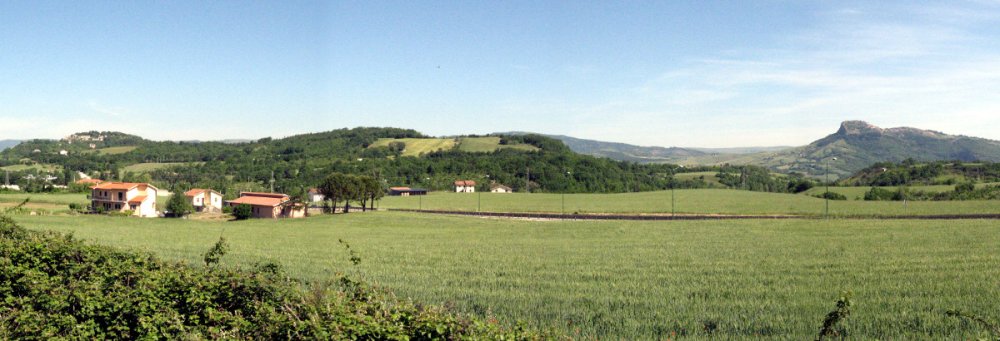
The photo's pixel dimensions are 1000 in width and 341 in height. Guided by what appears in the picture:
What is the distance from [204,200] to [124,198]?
606 inches

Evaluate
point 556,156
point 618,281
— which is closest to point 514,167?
point 556,156

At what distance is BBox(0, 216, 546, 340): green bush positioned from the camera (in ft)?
26.3

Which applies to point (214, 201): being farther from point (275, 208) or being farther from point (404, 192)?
point (404, 192)

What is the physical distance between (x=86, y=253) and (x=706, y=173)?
638ft

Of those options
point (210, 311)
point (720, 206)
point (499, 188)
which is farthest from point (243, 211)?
point (499, 188)

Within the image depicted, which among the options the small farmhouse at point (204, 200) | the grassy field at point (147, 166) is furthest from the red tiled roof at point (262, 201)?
the grassy field at point (147, 166)

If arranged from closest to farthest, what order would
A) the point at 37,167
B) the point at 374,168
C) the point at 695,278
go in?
the point at 695,278
the point at 374,168
the point at 37,167

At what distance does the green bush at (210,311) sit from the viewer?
8.02 metres

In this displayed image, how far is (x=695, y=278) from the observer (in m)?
18.3

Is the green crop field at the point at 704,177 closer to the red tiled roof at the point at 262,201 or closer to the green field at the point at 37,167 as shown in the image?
the red tiled roof at the point at 262,201

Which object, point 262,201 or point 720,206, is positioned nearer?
point 262,201

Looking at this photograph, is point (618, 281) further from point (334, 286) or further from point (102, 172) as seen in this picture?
point (102, 172)

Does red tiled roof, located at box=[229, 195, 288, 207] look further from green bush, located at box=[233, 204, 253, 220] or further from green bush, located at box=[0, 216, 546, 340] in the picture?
green bush, located at box=[0, 216, 546, 340]

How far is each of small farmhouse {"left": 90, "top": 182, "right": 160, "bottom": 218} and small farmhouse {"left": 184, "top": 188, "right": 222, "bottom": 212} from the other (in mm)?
8522
